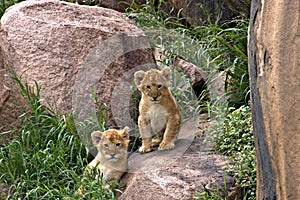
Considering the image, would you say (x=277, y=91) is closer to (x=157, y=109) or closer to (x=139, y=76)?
(x=157, y=109)

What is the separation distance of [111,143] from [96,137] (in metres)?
0.21

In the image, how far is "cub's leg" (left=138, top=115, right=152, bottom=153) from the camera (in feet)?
24.5

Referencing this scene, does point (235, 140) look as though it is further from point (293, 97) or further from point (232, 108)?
point (293, 97)

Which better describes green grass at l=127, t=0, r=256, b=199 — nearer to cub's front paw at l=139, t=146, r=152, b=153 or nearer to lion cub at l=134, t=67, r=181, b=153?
lion cub at l=134, t=67, r=181, b=153

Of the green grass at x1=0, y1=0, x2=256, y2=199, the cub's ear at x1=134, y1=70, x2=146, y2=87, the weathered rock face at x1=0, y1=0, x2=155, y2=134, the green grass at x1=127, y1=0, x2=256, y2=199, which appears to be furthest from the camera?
the weathered rock face at x1=0, y1=0, x2=155, y2=134

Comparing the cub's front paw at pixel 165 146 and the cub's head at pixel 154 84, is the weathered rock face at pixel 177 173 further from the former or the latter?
the cub's head at pixel 154 84

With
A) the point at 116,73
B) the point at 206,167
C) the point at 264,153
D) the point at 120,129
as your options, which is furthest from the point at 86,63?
the point at 264,153

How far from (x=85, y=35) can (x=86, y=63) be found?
0.39m

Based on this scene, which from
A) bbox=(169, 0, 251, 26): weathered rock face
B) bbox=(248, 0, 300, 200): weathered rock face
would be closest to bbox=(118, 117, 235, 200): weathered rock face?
bbox=(248, 0, 300, 200): weathered rock face

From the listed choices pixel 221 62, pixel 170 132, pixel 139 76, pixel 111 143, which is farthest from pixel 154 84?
pixel 221 62

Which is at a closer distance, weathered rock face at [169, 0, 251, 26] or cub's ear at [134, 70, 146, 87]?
cub's ear at [134, 70, 146, 87]

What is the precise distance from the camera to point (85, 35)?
836 centimetres

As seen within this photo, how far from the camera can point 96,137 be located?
292 inches

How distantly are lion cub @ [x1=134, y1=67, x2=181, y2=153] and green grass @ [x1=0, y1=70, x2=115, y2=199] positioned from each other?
2.55 ft
